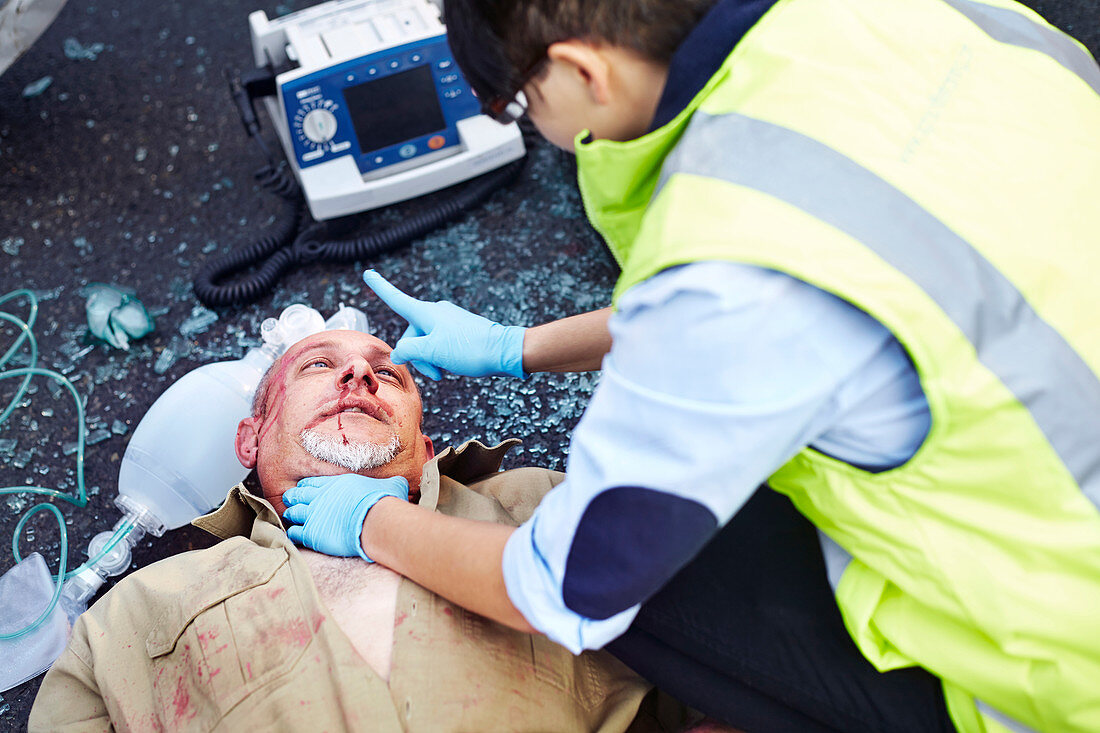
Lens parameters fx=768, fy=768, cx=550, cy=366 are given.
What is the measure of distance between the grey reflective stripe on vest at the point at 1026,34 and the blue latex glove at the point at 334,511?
1058 millimetres

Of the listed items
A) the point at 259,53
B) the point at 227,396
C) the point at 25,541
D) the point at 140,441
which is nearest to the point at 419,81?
the point at 259,53

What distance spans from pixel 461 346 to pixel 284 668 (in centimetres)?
63

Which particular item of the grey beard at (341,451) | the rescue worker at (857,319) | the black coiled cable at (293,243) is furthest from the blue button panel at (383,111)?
the rescue worker at (857,319)

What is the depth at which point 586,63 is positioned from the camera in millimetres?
849

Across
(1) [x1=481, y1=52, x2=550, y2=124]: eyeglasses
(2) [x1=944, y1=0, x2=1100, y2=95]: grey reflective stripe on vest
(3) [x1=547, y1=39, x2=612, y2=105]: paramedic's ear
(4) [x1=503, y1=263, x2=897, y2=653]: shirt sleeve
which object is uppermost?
(2) [x1=944, y1=0, x2=1100, y2=95]: grey reflective stripe on vest

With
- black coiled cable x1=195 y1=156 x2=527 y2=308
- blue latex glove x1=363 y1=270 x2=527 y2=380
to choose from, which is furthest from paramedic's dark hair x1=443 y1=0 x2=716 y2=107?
black coiled cable x1=195 y1=156 x2=527 y2=308

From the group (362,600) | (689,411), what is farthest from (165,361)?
(689,411)

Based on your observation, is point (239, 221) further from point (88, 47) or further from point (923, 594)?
point (923, 594)

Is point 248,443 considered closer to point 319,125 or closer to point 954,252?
point 319,125

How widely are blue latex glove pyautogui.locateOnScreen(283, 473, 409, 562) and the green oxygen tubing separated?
503 millimetres

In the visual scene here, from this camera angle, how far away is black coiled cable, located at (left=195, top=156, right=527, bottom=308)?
2.10 m

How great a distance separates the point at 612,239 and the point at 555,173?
4.53 ft

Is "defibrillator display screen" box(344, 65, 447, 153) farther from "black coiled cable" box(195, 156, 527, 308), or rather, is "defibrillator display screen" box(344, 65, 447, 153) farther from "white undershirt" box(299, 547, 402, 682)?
"white undershirt" box(299, 547, 402, 682)

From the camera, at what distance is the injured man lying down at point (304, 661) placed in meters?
1.08
